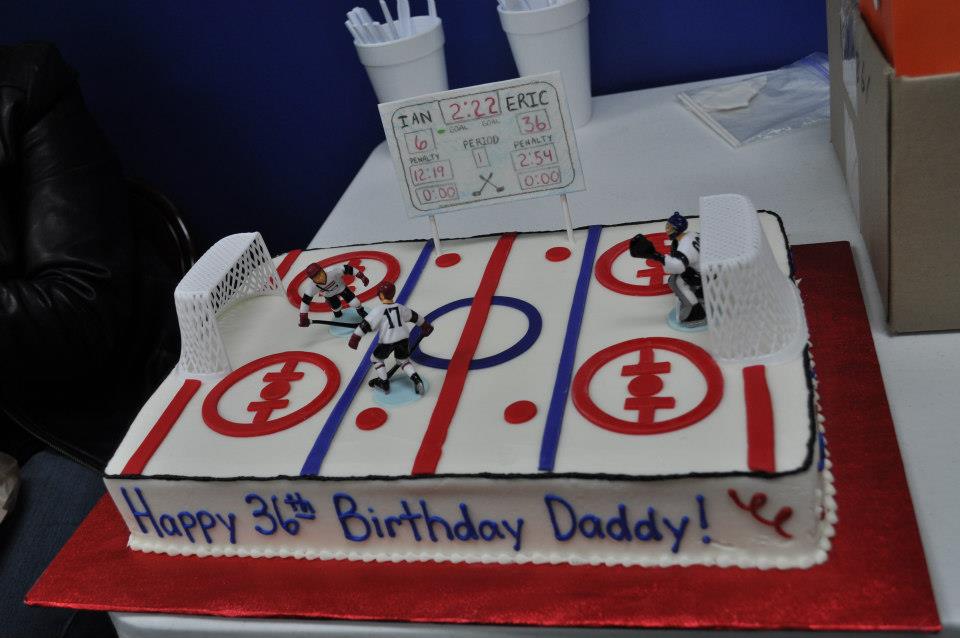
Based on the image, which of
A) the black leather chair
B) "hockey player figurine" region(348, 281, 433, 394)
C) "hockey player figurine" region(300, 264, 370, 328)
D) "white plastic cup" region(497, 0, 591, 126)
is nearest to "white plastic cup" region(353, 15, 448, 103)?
"white plastic cup" region(497, 0, 591, 126)

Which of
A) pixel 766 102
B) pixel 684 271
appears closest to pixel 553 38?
pixel 766 102

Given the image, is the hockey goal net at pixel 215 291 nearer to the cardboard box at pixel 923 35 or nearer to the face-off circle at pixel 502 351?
the face-off circle at pixel 502 351

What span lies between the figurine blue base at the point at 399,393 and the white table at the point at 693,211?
0.23 metres

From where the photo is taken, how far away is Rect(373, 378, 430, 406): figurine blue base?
978 millimetres

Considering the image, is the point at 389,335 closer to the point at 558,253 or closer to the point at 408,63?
the point at 558,253

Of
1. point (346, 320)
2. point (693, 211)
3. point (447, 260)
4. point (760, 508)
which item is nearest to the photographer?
point (760, 508)

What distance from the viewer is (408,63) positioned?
167 cm

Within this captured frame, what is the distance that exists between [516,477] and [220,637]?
0.36 m

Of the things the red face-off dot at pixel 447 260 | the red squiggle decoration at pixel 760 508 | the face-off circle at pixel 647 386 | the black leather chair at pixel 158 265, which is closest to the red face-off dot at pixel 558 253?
the red face-off dot at pixel 447 260

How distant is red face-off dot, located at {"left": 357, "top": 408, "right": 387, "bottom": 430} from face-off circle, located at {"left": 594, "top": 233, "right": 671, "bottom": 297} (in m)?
0.32

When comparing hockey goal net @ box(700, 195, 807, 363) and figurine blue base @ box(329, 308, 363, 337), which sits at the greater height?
hockey goal net @ box(700, 195, 807, 363)

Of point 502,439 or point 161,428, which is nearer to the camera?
point 502,439

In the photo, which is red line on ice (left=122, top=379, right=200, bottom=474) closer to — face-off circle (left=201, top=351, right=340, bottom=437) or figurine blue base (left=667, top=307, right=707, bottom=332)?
face-off circle (left=201, top=351, right=340, bottom=437)

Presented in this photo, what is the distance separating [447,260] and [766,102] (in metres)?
0.81
